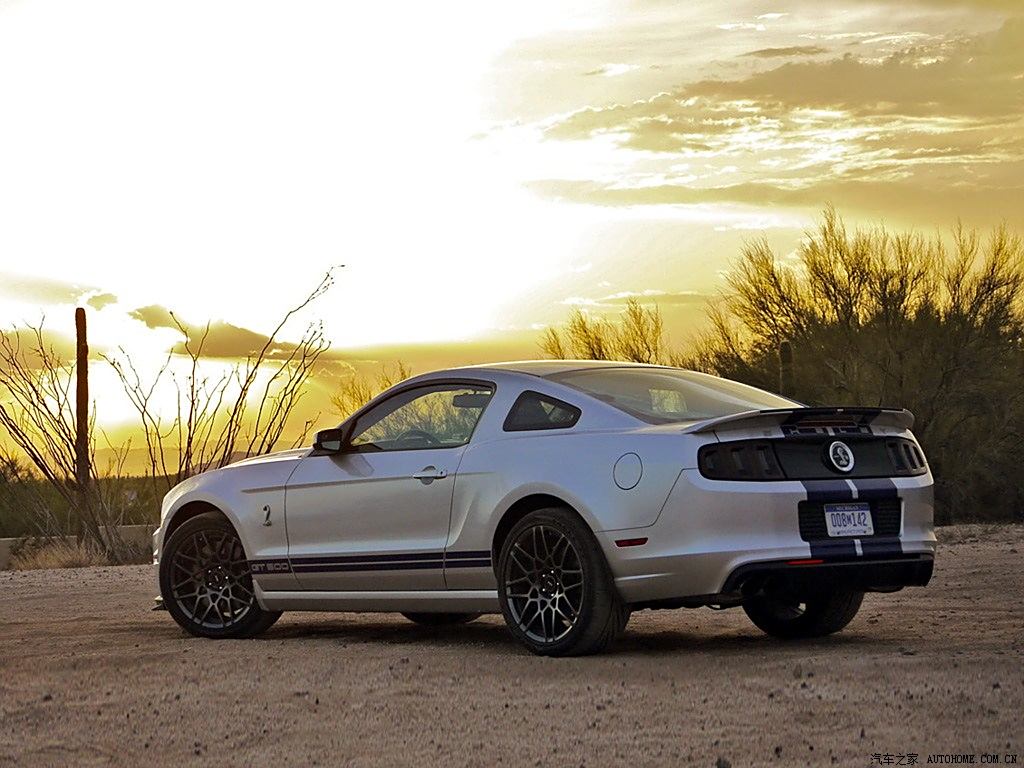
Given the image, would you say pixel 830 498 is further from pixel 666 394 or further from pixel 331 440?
pixel 331 440

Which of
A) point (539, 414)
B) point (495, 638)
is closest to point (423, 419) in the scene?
point (539, 414)

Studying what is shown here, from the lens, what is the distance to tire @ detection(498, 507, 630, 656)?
28.6 feet

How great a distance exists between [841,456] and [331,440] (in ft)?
10.6

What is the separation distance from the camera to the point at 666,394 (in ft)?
31.0

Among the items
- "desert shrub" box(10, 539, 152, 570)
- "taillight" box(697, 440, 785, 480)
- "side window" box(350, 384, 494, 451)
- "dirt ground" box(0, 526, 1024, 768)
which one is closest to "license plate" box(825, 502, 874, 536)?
"taillight" box(697, 440, 785, 480)

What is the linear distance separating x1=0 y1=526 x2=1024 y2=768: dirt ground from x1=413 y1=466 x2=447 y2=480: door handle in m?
1.02

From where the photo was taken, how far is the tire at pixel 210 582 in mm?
10844

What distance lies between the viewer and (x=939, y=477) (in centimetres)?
3247

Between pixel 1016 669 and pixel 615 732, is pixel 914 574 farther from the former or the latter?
pixel 615 732

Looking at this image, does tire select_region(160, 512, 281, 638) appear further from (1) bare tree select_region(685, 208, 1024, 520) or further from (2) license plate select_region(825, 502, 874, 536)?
(1) bare tree select_region(685, 208, 1024, 520)

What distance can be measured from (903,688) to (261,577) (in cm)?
470

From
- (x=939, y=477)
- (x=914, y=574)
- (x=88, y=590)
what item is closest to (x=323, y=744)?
(x=914, y=574)

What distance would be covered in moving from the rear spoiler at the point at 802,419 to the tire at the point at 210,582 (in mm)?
3680

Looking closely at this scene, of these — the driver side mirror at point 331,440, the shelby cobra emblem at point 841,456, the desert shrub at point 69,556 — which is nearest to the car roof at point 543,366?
the driver side mirror at point 331,440
